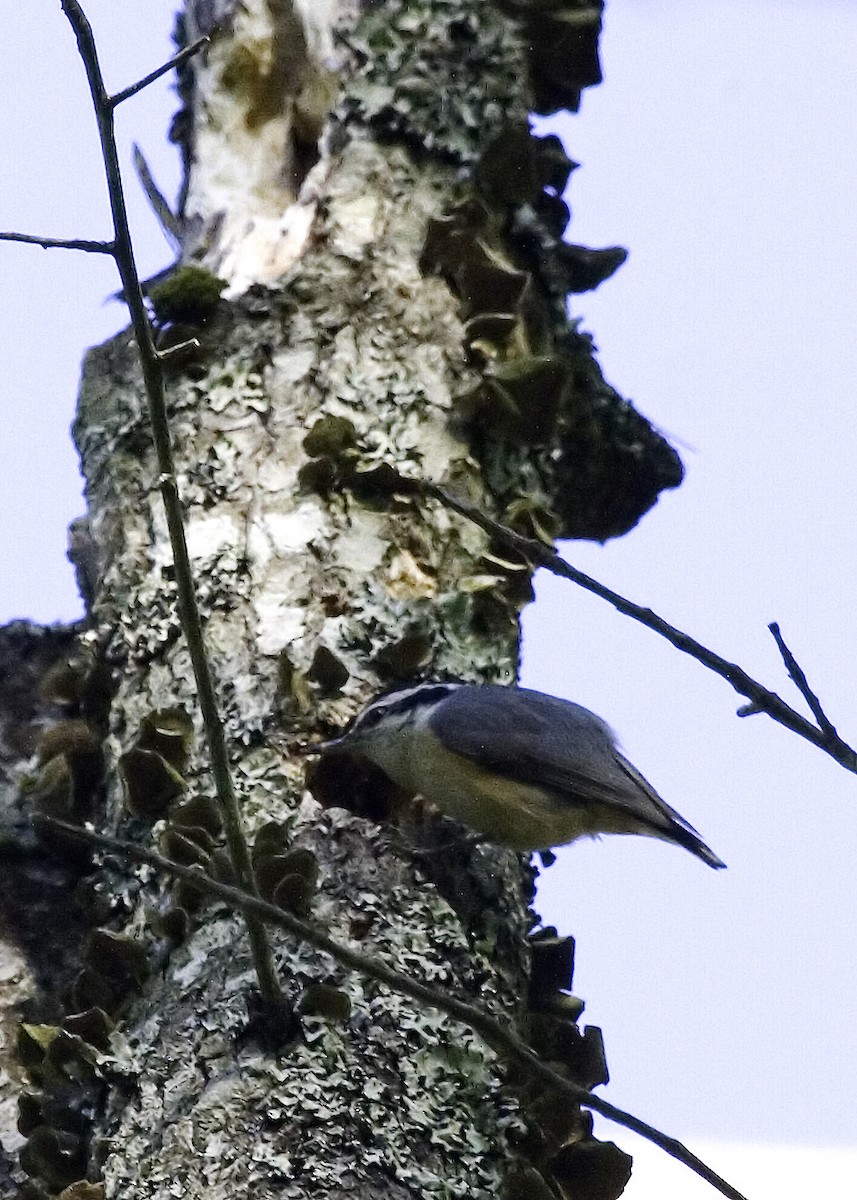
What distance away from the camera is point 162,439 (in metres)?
1.80

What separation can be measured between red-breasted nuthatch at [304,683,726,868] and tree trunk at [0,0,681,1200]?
62 mm

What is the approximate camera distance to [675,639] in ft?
4.79

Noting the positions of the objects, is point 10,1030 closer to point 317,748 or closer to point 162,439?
point 317,748

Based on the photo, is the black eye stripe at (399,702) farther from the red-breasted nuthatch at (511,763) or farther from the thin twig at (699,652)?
the thin twig at (699,652)

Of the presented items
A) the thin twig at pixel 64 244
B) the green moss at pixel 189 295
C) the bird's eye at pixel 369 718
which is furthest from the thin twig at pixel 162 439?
the green moss at pixel 189 295

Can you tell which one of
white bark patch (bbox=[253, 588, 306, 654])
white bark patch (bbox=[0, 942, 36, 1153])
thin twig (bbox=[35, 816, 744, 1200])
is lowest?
thin twig (bbox=[35, 816, 744, 1200])

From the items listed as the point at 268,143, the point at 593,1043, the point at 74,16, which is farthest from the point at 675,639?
the point at 268,143

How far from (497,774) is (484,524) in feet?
4.71

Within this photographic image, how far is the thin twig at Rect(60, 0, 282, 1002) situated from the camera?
1692 mm

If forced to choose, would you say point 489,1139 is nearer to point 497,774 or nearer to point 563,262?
point 497,774

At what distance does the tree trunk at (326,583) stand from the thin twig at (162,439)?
34cm

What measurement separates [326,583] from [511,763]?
517mm

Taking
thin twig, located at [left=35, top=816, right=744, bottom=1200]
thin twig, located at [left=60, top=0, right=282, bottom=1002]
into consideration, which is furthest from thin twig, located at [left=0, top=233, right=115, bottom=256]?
thin twig, located at [left=35, top=816, right=744, bottom=1200]

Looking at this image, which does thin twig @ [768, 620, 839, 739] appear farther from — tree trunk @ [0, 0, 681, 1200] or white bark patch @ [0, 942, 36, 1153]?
white bark patch @ [0, 942, 36, 1153]
